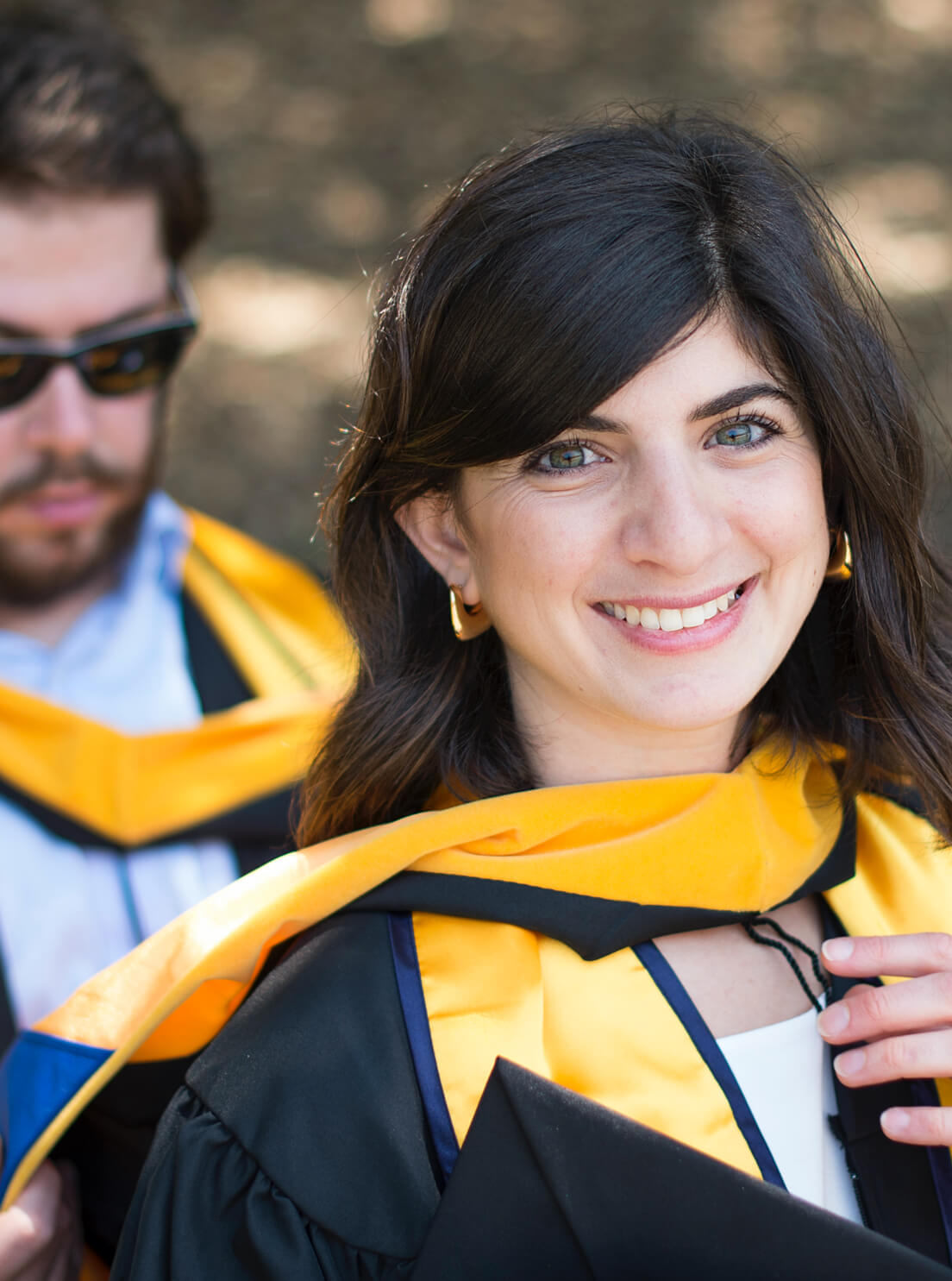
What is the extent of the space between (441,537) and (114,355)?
1262 mm

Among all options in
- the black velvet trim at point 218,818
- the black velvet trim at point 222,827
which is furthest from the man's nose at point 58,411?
the black velvet trim at point 222,827

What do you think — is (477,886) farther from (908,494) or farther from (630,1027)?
(908,494)

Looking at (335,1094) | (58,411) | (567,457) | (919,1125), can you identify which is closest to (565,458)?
(567,457)

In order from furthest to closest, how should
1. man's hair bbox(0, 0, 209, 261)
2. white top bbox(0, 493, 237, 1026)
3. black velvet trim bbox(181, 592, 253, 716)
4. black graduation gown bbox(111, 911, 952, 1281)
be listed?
black velvet trim bbox(181, 592, 253, 716), man's hair bbox(0, 0, 209, 261), white top bbox(0, 493, 237, 1026), black graduation gown bbox(111, 911, 952, 1281)

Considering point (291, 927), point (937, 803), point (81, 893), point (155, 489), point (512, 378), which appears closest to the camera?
point (512, 378)

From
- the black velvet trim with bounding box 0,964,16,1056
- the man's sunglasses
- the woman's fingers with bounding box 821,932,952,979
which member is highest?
the man's sunglasses

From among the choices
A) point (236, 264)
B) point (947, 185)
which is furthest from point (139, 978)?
point (947, 185)

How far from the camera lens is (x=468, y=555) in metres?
1.65

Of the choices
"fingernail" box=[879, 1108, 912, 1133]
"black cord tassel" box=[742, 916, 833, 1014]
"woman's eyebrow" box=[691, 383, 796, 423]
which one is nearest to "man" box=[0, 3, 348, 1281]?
"black cord tassel" box=[742, 916, 833, 1014]

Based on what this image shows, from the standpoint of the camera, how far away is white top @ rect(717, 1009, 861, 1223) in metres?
1.50

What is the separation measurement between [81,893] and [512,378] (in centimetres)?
148

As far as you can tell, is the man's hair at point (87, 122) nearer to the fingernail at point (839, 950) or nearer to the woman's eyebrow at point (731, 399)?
the woman's eyebrow at point (731, 399)

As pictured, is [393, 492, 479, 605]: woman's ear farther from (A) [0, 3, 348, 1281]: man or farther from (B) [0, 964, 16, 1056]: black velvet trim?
(B) [0, 964, 16, 1056]: black velvet trim

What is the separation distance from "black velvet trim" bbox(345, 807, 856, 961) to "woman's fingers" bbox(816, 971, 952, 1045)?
0.68ft
